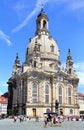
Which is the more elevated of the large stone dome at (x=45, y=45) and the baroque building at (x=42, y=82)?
the large stone dome at (x=45, y=45)

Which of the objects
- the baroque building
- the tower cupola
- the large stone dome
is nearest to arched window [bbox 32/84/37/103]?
the baroque building

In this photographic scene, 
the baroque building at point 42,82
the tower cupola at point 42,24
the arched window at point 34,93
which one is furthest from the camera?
the tower cupola at point 42,24

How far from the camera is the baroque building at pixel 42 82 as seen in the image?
88.2 metres

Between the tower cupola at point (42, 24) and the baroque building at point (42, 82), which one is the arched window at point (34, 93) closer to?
the baroque building at point (42, 82)

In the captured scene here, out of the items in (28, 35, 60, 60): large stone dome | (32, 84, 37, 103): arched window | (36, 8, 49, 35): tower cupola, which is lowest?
(32, 84, 37, 103): arched window

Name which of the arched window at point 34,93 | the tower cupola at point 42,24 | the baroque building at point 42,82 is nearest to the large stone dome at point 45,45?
the baroque building at point 42,82

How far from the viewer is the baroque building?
88.2 metres

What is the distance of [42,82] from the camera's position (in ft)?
295

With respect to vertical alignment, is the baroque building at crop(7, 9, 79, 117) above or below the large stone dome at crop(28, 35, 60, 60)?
below

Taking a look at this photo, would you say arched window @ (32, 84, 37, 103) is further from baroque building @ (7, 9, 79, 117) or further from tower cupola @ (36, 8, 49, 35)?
tower cupola @ (36, 8, 49, 35)

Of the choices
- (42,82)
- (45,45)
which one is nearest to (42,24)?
(45,45)

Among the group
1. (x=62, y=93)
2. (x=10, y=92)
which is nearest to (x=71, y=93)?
(x=62, y=93)

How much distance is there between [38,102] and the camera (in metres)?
87.6

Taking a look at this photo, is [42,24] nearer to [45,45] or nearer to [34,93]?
[45,45]
